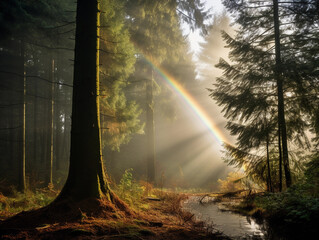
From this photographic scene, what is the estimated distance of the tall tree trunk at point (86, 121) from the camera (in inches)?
184

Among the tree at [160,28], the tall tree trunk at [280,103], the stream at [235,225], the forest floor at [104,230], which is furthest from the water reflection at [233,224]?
the tree at [160,28]

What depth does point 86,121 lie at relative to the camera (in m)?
4.86

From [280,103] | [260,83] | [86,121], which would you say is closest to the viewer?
[86,121]

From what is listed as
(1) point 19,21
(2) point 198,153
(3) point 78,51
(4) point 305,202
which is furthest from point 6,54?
(2) point 198,153

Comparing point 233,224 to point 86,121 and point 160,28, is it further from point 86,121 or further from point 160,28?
point 160,28

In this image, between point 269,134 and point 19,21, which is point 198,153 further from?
point 19,21

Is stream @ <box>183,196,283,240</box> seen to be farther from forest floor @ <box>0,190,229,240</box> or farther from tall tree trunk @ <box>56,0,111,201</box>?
tall tree trunk @ <box>56,0,111,201</box>

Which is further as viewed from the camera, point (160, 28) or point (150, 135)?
point (150, 135)

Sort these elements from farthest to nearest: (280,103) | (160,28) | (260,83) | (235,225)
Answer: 1. (160,28)
2. (260,83)
3. (280,103)
4. (235,225)

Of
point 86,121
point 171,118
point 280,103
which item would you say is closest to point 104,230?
point 86,121

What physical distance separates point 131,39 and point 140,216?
10.9 meters

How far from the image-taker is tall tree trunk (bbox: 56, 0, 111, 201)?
4.68m

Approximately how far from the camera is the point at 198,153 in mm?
27797

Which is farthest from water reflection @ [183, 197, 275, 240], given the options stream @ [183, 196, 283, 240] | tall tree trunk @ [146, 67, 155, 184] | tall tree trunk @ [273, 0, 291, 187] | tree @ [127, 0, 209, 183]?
tree @ [127, 0, 209, 183]
